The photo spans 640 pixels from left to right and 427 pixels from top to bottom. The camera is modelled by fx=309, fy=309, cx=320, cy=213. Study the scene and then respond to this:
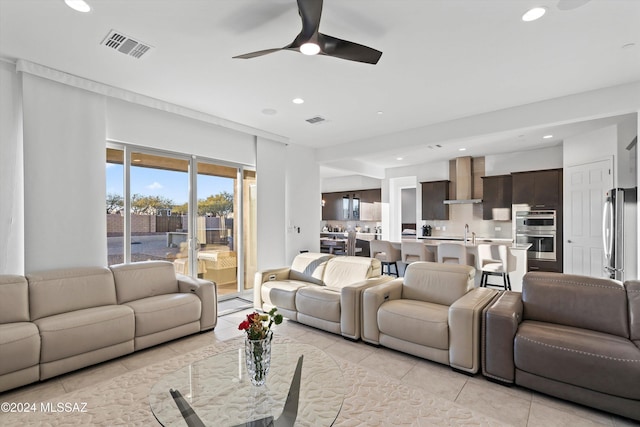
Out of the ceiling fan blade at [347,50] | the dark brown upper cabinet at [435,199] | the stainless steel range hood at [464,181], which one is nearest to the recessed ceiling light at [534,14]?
the ceiling fan blade at [347,50]

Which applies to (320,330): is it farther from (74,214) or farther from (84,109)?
(84,109)

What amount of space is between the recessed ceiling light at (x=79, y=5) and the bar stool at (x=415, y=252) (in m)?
5.03

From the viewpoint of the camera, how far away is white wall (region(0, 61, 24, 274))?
10.2 feet

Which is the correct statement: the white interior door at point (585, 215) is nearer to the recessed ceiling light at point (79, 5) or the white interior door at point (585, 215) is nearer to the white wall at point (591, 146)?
the white wall at point (591, 146)

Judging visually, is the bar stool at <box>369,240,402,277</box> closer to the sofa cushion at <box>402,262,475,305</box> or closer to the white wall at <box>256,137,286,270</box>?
the white wall at <box>256,137,286,270</box>

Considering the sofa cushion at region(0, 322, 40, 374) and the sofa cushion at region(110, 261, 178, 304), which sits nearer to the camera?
the sofa cushion at region(0, 322, 40, 374)

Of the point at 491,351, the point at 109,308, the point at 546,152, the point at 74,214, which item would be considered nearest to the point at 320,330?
the point at 491,351

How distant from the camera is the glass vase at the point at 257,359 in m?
1.89

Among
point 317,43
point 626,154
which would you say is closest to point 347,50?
point 317,43

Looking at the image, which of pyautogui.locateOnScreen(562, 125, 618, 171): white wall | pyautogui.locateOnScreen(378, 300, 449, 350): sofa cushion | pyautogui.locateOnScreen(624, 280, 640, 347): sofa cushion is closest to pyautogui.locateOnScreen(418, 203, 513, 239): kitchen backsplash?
pyautogui.locateOnScreen(562, 125, 618, 171): white wall

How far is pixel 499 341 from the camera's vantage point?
2562 millimetres

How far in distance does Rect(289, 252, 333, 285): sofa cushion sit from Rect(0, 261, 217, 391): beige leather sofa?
1383mm

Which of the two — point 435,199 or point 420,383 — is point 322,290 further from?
point 435,199

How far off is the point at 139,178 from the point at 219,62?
7.14 ft
